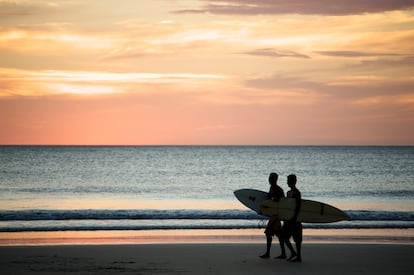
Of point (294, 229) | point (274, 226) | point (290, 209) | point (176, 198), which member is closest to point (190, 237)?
point (274, 226)

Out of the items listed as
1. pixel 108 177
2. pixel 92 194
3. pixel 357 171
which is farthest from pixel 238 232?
pixel 357 171

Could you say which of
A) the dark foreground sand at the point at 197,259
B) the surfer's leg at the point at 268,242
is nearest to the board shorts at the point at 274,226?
the surfer's leg at the point at 268,242

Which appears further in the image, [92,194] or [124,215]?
[92,194]

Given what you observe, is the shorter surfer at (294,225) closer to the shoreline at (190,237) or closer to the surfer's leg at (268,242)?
the surfer's leg at (268,242)

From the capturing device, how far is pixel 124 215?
24.7 m

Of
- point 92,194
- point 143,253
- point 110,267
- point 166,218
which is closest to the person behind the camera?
point 110,267

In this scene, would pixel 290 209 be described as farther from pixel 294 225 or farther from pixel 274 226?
pixel 274 226

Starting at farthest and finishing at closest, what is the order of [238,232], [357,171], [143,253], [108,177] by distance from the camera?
1. [357,171]
2. [108,177]
3. [238,232]
4. [143,253]

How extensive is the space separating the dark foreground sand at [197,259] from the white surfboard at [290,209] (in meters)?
0.85

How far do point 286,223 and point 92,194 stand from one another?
30171 millimetres

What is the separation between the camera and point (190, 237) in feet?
58.7

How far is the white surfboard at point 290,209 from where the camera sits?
12.3 meters

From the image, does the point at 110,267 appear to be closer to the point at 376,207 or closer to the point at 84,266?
the point at 84,266

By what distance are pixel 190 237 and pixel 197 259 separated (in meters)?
4.72
